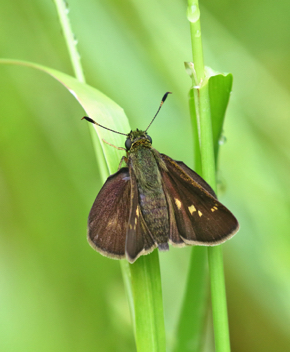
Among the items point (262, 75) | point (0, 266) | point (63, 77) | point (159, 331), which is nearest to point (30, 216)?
point (0, 266)

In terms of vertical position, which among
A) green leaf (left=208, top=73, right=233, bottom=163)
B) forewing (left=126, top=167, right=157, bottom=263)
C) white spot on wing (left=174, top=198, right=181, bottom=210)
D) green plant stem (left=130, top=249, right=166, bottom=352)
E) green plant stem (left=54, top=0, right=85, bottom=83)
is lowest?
green plant stem (left=130, top=249, right=166, bottom=352)

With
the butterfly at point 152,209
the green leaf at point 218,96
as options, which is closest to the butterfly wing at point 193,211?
the butterfly at point 152,209

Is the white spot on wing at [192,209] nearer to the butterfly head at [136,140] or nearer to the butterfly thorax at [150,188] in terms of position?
the butterfly thorax at [150,188]

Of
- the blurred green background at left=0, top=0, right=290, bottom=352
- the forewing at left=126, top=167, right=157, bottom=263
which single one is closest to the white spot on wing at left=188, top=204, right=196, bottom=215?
the forewing at left=126, top=167, right=157, bottom=263

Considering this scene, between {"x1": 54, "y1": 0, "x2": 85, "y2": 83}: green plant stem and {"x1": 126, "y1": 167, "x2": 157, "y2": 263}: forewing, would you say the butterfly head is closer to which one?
{"x1": 126, "y1": 167, "x2": 157, "y2": 263}: forewing

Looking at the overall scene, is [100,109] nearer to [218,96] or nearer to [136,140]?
[136,140]

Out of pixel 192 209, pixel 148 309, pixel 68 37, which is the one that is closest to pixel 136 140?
pixel 192 209

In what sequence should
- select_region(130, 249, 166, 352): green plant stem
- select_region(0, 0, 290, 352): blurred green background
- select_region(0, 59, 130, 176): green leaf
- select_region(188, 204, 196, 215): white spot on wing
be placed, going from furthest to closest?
select_region(0, 0, 290, 352): blurred green background, select_region(188, 204, 196, 215): white spot on wing, select_region(0, 59, 130, 176): green leaf, select_region(130, 249, 166, 352): green plant stem
